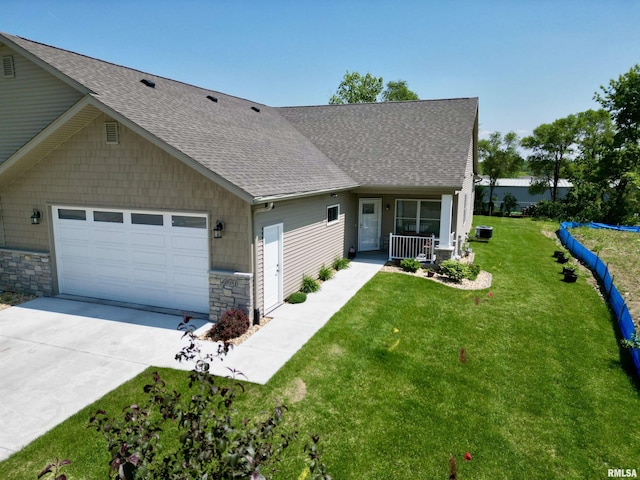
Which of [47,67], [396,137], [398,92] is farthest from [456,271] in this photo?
[398,92]

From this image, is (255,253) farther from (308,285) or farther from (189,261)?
(308,285)

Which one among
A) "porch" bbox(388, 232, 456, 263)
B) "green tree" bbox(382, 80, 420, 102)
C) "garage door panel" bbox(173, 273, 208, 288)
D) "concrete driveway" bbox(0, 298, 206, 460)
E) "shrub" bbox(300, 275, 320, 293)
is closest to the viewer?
"concrete driveway" bbox(0, 298, 206, 460)

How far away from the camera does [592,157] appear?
34281mm

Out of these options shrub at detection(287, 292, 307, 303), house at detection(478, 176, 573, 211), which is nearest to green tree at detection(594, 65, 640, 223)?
house at detection(478, 176, 573, 211)

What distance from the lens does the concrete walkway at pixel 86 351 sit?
611 cm

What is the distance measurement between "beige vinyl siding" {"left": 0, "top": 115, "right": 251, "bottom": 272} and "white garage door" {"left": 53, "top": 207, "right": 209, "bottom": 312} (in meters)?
0.30

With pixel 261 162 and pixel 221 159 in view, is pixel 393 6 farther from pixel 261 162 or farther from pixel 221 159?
pixel 221 159

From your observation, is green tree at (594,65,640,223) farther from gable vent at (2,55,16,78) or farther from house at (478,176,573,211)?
gable vent at (2,55,16,78)

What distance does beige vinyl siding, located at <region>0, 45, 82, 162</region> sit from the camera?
417 inches

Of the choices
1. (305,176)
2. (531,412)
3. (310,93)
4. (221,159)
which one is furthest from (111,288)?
(310,93)

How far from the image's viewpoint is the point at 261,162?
11.0 metres

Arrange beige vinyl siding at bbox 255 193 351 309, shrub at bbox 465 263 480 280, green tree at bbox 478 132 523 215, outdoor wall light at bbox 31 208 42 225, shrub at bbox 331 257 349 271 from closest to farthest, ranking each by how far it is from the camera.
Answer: beige vinyl siding at bbox 255 193 351 309
outdoor wall light at bbox 31 208 42 225
shrub at bbox 465 263 480 280
shrub at bbox 331 257 349 271
green tree at bbox 478 132 523 215

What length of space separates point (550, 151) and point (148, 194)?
37560 mm

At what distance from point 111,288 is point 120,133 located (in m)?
3.99
